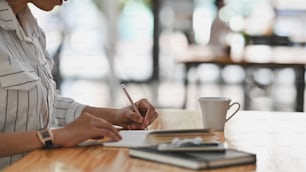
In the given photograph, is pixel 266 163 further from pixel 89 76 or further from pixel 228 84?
pixel 89 76

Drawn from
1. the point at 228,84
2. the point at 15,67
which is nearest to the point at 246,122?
the point at 15,67

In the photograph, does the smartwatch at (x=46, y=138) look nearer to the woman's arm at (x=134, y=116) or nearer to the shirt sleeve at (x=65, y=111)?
the woman's arm at (x=134, y=116)

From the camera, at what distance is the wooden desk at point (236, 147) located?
1.40m

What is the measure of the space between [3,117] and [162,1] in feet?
15.5

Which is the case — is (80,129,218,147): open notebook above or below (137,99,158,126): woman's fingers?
below

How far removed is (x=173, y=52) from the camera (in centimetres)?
632

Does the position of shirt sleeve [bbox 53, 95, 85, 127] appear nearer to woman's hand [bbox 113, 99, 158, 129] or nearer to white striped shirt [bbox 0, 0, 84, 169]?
white striped shirt [bbox 0, 0, 84, 169]

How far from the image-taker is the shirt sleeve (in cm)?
218

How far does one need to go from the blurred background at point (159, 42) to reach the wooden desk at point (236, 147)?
3.93m

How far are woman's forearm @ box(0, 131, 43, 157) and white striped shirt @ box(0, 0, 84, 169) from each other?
9cm

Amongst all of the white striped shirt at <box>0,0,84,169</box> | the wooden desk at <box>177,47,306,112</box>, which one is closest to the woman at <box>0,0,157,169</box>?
the white striped shirt at <box>0,0,84,169</box>

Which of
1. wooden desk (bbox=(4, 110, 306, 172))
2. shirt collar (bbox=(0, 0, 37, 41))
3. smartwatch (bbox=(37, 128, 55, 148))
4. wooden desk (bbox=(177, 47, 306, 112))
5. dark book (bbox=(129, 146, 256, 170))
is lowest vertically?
wooden desk (bbox=(4, 110, 306, 172))

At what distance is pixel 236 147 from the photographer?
5.50 ft

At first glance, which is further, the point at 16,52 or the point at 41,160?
the point at 16,52
